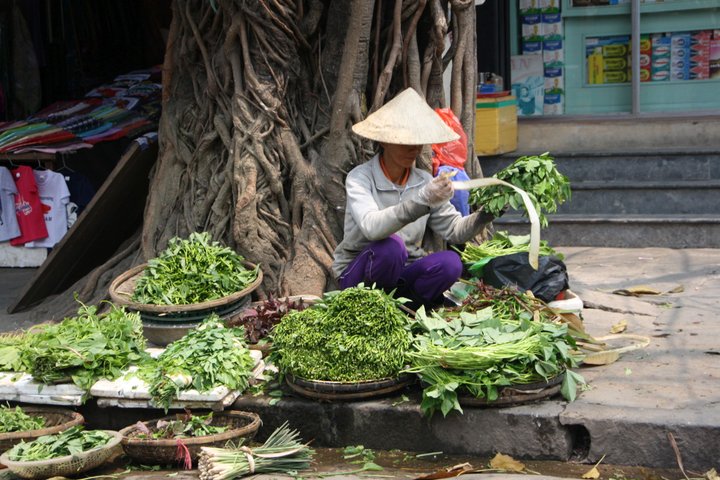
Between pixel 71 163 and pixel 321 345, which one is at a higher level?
pixel 71 163

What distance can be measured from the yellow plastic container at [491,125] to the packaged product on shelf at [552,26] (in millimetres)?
1144

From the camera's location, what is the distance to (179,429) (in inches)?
185

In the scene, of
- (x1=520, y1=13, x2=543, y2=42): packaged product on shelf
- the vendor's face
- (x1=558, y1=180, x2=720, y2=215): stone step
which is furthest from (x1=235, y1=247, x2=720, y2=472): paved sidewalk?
(x1=520, y1=13, x2=543, y2=42): packaged product on shelf

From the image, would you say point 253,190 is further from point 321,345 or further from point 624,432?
point 624,432

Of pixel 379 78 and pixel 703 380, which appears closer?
pixel 703 380

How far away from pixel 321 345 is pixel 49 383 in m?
1.52

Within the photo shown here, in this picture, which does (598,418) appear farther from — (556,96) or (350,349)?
(556,96)

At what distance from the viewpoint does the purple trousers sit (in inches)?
211

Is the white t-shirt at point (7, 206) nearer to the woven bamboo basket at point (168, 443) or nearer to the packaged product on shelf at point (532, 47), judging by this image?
the woven bamboo basket at point (168, 443)

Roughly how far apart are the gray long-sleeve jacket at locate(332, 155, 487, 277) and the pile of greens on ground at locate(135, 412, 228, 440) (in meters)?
1.33

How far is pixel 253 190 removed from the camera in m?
6.25

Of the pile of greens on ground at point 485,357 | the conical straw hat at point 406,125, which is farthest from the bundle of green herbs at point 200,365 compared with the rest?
the conical straw hat at point 406,125

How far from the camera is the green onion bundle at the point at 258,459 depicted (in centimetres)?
430

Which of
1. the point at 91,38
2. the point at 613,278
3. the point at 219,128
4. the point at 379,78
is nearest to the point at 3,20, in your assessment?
the point at 91,38
